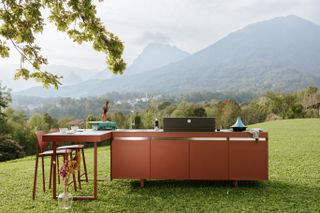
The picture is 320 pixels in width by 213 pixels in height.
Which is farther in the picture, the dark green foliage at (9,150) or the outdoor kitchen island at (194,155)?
the dark green foliage at (9,150)

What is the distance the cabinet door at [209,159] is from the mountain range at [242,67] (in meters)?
57.1

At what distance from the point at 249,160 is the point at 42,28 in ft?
10.0

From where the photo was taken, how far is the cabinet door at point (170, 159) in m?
4.88

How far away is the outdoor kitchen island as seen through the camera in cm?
483

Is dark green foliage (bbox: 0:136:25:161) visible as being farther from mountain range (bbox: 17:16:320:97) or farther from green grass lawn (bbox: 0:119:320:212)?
mountain range (bbox: 17:16:320:97)

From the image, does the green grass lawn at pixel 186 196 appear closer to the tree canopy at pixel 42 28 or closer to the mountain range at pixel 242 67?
the tree canopy at pixel 42 28

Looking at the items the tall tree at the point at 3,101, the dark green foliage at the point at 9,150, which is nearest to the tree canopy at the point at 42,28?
the dark green foliage at the point at 9,150

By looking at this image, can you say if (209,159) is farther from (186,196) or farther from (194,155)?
(186,196)

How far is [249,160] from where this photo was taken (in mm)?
4828

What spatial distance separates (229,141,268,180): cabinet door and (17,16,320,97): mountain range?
5705 cm

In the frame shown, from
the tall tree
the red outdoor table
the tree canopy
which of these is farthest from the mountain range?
the red outdoor table

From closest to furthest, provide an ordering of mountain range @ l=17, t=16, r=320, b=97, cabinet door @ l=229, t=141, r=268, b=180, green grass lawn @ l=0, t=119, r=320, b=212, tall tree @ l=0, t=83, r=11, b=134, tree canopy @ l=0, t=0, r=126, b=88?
green grass lawn @ l=0, t=119, r=320, b=212
tree canopy @ l=0, t=0, r=126, b=88
cabinet door @ l=229, t=141, r=268, b=180
tall tree @ l=0, t=83, r=11, b=134
mountain range @ l=17, t=16, r=320, b=97

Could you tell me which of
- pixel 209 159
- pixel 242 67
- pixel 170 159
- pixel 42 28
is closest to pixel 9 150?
pixel 42 28

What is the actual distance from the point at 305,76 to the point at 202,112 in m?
56.7
